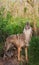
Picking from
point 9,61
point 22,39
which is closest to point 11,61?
point 9,61

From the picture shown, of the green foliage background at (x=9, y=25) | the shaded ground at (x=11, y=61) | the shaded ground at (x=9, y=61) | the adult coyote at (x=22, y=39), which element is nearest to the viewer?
the adult coyote at (x=22, y=39)

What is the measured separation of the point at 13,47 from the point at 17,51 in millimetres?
176

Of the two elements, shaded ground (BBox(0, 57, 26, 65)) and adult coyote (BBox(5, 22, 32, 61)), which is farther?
shaded ground (BBox(0, 57, 26, 65))

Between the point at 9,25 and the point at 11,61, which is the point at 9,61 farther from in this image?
the point at 9,25

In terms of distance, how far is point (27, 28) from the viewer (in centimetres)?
620

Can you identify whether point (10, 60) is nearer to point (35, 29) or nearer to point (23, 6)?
point (35, 29)

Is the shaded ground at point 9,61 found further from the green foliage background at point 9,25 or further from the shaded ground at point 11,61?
the green foliage background at point 9,25

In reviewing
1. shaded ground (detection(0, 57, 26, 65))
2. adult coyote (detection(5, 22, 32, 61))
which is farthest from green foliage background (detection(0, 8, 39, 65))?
adult coyote (detection(5, 22, 32, 61))

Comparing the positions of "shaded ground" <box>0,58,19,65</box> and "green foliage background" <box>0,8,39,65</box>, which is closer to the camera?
"shaded ground" <box>0,58,19,65</box>

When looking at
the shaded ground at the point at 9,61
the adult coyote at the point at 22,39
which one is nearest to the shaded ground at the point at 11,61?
the shaded ground at the point at 9,61

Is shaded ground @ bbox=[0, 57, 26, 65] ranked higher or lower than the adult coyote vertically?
lower

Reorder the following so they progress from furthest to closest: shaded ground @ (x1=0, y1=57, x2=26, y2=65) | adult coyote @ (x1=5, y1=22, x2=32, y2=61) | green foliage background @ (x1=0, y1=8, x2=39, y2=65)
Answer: green foliage background @ (x1=0, y1=8, x2=39, y2=65) < shaded ground @ (x1=0, y1=57, x2=26, y2=65) < adult coyote @ (x1=5, y1=22, x2=32, y2=61)

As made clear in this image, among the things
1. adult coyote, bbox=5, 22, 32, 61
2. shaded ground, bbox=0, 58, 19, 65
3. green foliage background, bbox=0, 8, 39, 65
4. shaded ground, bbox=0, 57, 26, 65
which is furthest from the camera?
green foliage background, bbox=0, 8, 39, 65

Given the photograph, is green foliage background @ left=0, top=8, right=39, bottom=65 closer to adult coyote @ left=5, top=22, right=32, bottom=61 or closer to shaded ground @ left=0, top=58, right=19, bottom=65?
shaded ground @ left=0, top=58, right=19, bottom=65
